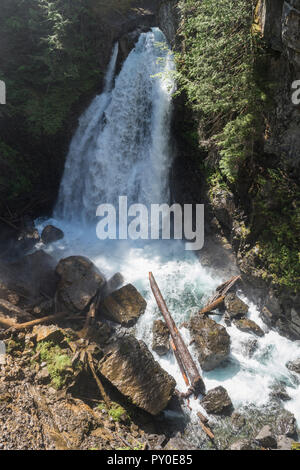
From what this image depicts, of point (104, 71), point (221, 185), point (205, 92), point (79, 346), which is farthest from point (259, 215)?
point (104, 71)

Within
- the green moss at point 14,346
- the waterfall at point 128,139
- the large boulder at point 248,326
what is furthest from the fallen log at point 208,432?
the waterfall at point 128,139

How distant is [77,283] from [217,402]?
5169 millimetres

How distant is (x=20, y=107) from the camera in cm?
1191

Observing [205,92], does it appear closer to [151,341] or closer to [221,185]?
[221,185]

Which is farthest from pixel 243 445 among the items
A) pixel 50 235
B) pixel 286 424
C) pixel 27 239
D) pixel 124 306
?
pixel 27 239

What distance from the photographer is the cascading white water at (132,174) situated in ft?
31.2

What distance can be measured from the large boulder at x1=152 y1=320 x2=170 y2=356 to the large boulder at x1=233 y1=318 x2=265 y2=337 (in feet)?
6.74

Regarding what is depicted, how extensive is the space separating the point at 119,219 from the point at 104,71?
281 inches

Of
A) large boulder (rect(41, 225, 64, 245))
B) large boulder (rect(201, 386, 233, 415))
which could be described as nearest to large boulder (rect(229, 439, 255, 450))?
large boulder (rect(201, 386, 233, 415))

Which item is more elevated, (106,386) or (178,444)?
(106,386)

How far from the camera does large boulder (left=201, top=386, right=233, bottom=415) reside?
6168 mm

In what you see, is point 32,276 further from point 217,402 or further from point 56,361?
point 217,402

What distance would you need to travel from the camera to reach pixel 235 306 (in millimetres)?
8164

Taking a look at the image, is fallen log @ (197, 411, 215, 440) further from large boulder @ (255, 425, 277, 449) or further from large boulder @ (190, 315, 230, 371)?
large boulder @ (190, 315, 230, 371)
